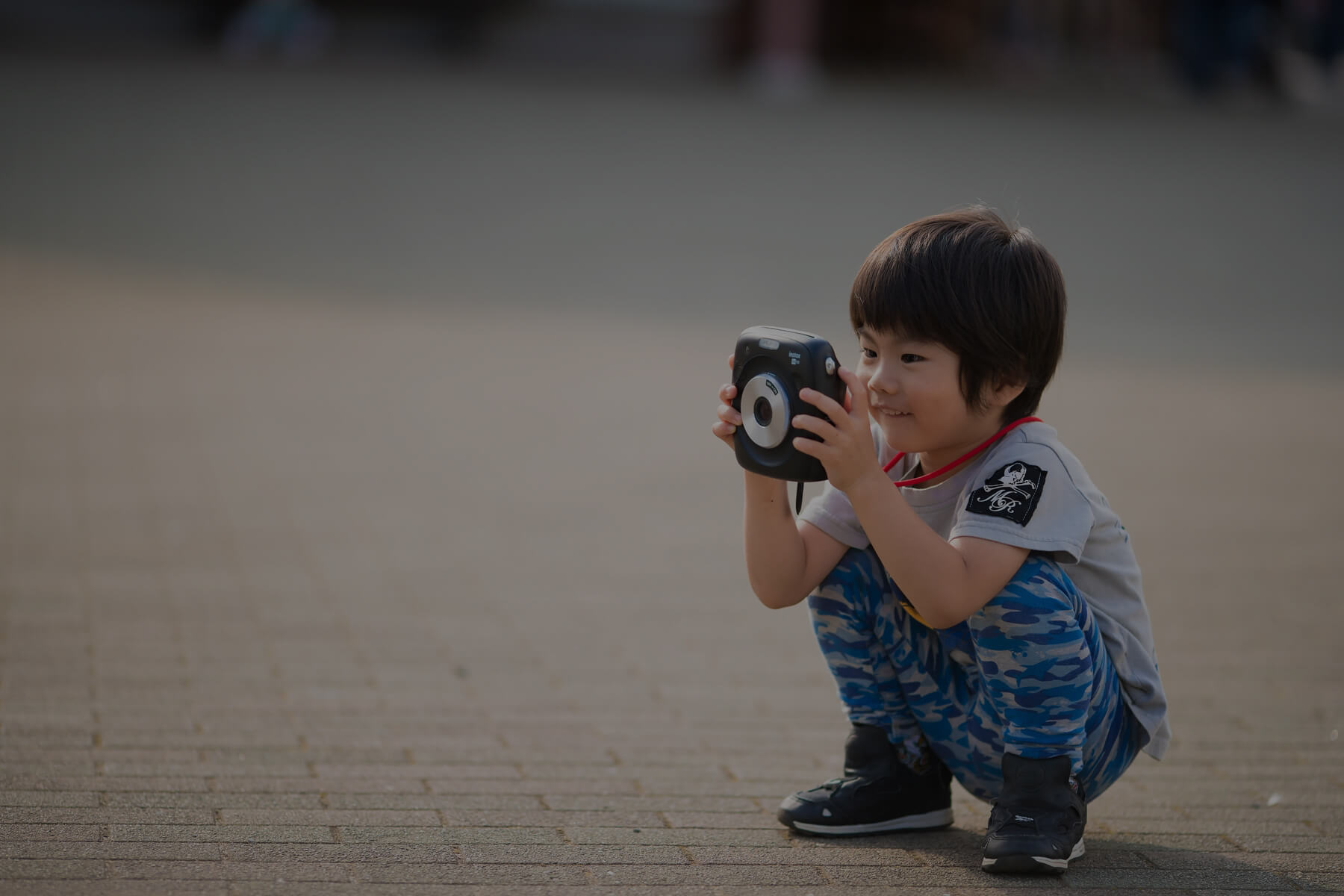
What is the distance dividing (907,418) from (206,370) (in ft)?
19.2

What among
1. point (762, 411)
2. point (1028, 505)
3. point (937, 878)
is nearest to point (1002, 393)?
point (1028, 505)

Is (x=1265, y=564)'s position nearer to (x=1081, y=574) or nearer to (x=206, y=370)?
(x=1081, y=574)

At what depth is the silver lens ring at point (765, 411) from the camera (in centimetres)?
248

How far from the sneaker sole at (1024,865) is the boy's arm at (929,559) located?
1.45ft

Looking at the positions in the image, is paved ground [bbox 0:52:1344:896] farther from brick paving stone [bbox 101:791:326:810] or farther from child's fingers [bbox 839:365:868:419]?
child's fingers [bbox 839:365:868:419]

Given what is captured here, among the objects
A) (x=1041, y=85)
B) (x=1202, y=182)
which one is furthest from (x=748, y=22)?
(x=1202, y=182)

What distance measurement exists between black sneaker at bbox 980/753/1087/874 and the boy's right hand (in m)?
0.74

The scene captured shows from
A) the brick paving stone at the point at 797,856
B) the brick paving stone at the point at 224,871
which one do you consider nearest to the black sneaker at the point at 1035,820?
the brick paving stone at the point at 797,856

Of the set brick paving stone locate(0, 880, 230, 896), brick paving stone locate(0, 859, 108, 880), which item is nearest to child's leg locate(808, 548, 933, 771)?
brick paving stone locate(0, 880, 230, 896)

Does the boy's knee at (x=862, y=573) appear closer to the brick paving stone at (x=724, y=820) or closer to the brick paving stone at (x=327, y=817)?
the brick paving stone at (x=724, y=820)

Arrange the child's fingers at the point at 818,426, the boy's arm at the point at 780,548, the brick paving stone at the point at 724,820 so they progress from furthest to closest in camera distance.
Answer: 1. the brick paving stone at the point at 724,820
2. the boy's arm at the point at 780,548
3. the child's fingers at the point at 818,426

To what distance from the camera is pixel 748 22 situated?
24047mm

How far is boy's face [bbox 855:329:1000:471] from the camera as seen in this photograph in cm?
258

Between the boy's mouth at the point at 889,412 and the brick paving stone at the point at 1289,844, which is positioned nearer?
the boy's mouth at the point at 889,412
